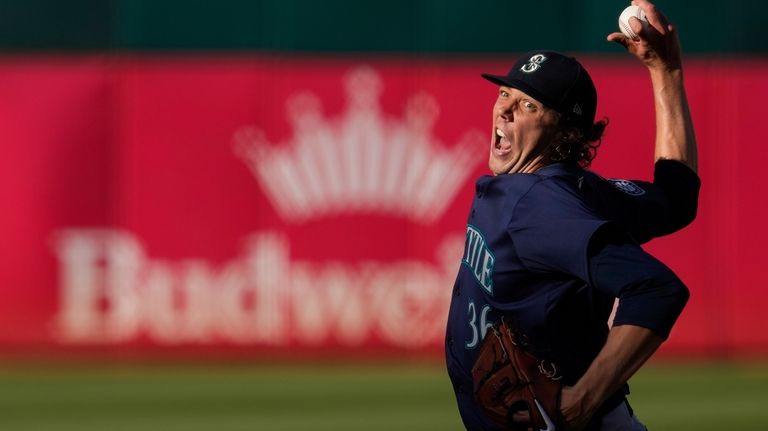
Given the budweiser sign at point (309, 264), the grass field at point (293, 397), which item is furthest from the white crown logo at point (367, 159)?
the grass field at point (293, 397)

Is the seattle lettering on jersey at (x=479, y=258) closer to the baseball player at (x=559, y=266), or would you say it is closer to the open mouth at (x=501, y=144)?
the baseball player at (x=559, y=266)

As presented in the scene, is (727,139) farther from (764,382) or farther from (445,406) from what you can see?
(445,406)

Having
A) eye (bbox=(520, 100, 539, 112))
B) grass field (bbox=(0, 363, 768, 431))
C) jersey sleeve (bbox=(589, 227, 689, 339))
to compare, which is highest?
eye (bbox=(520, 100, 539, 112))

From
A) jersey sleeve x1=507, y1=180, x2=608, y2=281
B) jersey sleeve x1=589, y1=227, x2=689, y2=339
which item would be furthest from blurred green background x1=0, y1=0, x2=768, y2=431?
jersey sleeve x1=589, y1=227, x2=689, y2=339

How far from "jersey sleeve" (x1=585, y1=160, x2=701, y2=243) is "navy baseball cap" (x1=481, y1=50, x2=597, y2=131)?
0.58 ft

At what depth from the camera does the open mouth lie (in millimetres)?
3195

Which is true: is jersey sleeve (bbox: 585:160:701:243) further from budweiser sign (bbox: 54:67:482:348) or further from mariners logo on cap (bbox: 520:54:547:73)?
budweiser sign (bbox: 54:67:482:348)

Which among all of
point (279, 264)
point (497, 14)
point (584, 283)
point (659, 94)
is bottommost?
point (279, 264)

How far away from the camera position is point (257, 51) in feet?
37.3

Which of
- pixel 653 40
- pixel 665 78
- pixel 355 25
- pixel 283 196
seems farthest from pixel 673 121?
pixel 355 25

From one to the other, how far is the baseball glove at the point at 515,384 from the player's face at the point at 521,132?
386mm

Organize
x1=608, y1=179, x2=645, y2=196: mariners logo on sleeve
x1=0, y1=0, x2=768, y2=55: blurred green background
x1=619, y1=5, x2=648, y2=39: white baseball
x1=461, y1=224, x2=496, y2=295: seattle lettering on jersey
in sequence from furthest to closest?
x1=0, y1=0, x2=768, y2=55: blurred green background
x1=619, y1=5, x2=648, y2=39: white baseball
x1=608, y1=179, x2=645, y2=196: mariners logo on sleeve
x1=461, y1=224, x2=496, y2=295: seattle lettering on jersey

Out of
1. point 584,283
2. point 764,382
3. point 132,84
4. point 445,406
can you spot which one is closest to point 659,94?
point 584,283

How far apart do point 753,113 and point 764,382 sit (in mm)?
2433
